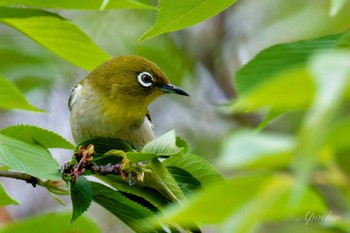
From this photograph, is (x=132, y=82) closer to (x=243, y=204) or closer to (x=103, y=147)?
(x=103, y=147)

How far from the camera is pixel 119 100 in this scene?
16.2 ft

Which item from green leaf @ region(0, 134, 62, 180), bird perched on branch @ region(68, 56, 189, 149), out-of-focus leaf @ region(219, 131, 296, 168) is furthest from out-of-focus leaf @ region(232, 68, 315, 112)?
bird perched on branch @ region(68, 56, 189, 149)

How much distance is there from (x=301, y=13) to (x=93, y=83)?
3315 mm

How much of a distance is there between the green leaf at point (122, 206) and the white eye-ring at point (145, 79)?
225 centimetres

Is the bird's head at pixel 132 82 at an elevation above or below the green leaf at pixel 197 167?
above

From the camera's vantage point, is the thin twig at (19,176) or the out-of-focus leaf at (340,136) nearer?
the out-of-focus leaf at (340,136)

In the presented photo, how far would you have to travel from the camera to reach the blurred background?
22.5 ft

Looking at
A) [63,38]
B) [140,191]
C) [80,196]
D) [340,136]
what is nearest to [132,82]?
[63,38]

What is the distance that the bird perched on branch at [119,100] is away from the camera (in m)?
4.59

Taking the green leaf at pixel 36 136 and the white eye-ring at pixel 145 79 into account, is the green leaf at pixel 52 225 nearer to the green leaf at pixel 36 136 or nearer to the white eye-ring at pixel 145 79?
the green leaf at pixel 36 136

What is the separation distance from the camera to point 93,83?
5.12 m

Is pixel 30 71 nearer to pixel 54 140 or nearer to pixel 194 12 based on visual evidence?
pixel 54 140

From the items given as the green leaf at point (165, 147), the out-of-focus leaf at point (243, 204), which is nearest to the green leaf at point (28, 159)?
the green leaf at point (165, 147)

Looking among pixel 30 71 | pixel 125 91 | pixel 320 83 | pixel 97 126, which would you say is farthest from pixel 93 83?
pixel 320 83
